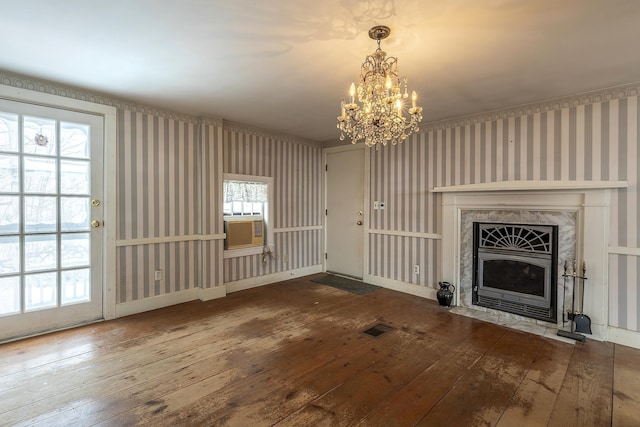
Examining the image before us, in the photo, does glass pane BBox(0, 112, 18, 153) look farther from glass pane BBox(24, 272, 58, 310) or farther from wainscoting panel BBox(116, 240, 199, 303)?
wainscoting panel BBox(116, 240, 199, 303)

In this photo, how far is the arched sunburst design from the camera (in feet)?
10.8

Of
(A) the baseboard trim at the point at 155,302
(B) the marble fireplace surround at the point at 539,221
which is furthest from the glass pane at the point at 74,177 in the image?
(B) the marble fireplace surround at the point at 539,221

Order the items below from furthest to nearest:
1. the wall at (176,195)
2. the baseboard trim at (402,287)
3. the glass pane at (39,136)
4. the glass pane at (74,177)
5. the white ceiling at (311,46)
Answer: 1. the baseboard trim at (402,287)
2. the wall at (176,195)
3. the glass pane at (74,177)
4. the glass pane at (39,136)
5. the white ceiling at (311,46)

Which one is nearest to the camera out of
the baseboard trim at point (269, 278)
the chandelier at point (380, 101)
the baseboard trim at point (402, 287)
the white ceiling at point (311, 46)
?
the white ceiling at point (311, 46)

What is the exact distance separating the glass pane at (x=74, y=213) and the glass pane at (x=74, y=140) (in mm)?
456

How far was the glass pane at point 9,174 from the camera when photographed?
8.95 ft

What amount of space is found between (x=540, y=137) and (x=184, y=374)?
409 cm

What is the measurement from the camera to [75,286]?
3150 mm

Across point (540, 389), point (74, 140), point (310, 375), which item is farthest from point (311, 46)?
point (540, 389)

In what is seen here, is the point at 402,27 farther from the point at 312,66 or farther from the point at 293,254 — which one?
the point at 293,254

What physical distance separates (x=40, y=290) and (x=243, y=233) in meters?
2.27

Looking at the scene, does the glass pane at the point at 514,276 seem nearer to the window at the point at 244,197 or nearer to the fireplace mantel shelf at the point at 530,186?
the fireplace mantel shelf at the point at 530,186

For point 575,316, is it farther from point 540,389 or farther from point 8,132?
point 8,132

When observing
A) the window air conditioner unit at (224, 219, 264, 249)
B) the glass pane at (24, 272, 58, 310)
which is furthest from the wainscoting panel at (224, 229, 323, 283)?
the glass pane at (24, 272, 58, 310)
